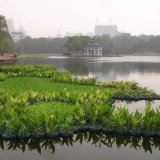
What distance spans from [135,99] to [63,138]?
7944 mm

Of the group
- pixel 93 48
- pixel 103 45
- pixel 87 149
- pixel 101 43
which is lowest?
pixel 87 149

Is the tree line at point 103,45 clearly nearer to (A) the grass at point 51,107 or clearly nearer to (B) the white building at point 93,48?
(B) the white building at point 93,48

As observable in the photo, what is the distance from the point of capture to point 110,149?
945 centimetres

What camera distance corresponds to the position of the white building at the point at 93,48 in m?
124

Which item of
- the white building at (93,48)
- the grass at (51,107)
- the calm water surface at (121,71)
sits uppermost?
the white building at (93,48)

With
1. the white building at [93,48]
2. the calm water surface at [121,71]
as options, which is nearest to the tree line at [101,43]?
the white building at [93,48]

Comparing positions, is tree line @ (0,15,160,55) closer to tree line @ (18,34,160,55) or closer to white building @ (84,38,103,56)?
tree line @ (18,34,160,55)

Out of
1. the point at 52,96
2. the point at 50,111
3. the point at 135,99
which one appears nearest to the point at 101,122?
the point at 50,111

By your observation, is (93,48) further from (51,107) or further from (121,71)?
(51,107)

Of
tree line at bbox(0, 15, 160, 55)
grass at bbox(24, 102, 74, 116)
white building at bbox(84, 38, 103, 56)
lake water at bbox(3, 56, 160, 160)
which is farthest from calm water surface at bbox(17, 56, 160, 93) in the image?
white building at bbox(84, 38, 103, 56)

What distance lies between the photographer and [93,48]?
405ft

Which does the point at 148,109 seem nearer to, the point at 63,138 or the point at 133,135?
the point at 133,135

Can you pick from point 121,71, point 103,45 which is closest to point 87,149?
point 121,71

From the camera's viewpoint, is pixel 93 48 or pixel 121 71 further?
pixel 93 48
